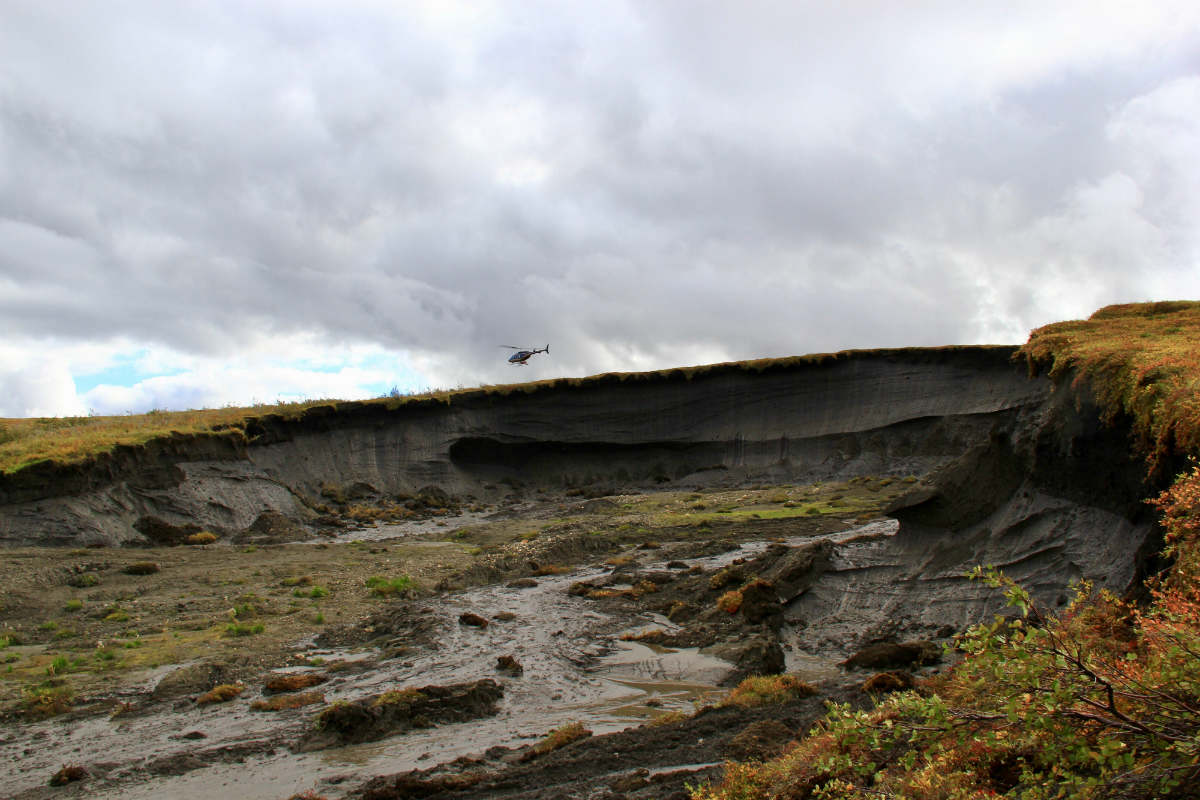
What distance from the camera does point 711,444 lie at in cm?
4922

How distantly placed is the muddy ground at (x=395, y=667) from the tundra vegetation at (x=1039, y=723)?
7.02 feet

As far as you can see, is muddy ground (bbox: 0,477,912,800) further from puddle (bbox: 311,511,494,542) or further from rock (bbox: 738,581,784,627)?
puddle (bbox: 311,511,494,542)

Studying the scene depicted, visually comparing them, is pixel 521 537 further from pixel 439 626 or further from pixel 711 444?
pixel 711 444

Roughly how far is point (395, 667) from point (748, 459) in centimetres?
3581

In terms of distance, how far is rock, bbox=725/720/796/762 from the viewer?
902cm

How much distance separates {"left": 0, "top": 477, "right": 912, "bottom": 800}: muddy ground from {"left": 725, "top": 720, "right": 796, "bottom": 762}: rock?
0.16 ft

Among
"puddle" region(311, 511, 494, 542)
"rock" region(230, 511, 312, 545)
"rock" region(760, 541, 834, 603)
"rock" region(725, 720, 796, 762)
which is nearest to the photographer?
"rock" region(725, 720, 796, 762)

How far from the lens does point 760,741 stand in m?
9.38

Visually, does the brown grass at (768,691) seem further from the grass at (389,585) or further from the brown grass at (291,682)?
the grass at (389,585)

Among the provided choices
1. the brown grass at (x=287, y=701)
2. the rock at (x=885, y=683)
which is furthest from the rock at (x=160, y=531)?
the rock at (x=885, y=683)

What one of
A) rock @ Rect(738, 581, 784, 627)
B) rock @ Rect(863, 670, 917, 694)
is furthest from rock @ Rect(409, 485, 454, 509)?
rock @ Rect(863, 670, 917, 694)

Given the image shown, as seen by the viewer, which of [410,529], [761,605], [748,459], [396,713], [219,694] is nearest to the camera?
[396,713]

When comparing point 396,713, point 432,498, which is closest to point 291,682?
point 396,713

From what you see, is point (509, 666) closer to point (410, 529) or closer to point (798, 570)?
point (798, 570)
